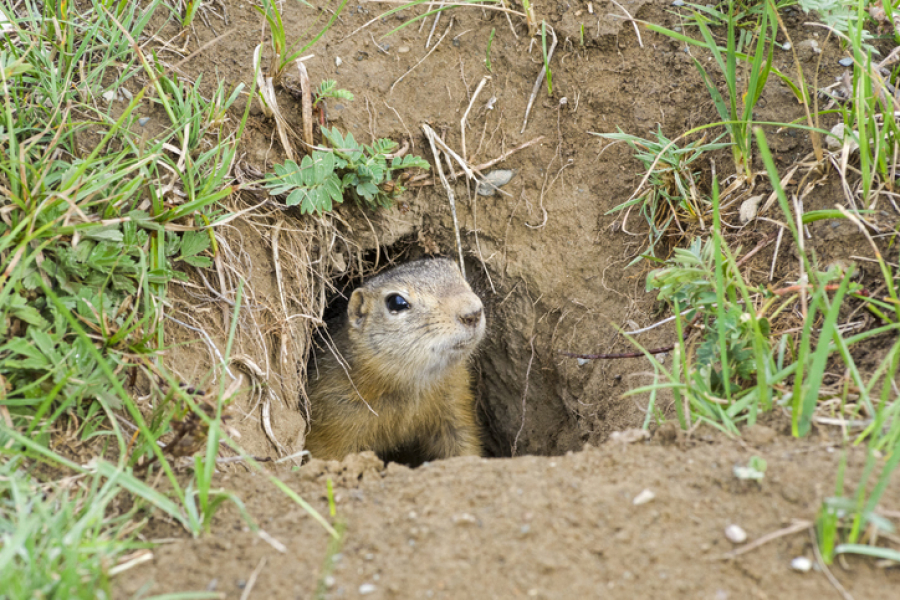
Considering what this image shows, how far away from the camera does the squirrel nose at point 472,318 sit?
455 cm

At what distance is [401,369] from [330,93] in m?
1.96

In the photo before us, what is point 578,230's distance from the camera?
16.1ft

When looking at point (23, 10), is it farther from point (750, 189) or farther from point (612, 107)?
point (750, 189)

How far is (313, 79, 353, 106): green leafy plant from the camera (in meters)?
4.37

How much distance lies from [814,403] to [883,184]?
1485 mm

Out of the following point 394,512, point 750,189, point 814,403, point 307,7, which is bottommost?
point 394,512

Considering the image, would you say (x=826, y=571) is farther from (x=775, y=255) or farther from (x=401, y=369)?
(x=401, y=369)

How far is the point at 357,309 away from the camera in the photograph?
536cm

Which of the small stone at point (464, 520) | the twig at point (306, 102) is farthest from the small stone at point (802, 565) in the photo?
the twig at point (306, 102)

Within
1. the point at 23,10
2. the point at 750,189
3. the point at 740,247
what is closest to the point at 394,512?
the point at 740,247

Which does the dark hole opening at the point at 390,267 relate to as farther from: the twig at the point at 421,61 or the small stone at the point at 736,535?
the small stone at the point at 736,535

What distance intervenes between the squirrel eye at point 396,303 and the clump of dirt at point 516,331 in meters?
0.44

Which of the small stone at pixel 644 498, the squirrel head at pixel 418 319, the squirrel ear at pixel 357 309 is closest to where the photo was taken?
the small stone at pixel 644 498

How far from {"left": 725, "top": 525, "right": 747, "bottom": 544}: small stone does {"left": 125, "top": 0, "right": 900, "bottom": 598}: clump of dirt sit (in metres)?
0.03
